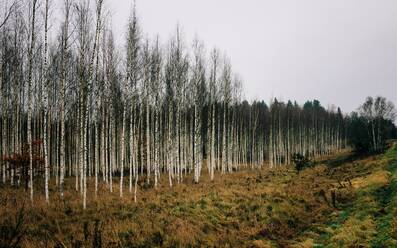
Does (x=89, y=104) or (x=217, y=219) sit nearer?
(x=217, y=219)

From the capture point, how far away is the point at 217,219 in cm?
Result: 1207

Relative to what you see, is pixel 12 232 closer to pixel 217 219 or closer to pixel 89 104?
pixel 217 219

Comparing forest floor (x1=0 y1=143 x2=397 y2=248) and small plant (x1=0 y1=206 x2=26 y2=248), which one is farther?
forest floor (x1=0 y1=143 x2=397 y2=248)

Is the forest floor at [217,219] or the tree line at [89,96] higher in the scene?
the tree line at [89,96]

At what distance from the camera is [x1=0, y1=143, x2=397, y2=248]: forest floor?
8969 millimetres

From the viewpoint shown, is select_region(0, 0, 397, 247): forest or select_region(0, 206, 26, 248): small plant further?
select_region(0, 0, 397, 247): forest

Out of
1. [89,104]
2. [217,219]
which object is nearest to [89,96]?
[89,104]

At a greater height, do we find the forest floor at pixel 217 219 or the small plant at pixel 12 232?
the small plant at pixel 12 232

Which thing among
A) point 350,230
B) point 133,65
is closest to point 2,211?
point 133,65

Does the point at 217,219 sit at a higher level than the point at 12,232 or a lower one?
lower

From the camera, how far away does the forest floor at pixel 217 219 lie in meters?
8.97

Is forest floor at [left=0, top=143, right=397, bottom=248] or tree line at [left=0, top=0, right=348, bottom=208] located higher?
tree line at [left=0, top=0, right=348, bottom=208]

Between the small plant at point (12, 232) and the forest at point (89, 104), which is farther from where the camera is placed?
the forest at point (89, 104)

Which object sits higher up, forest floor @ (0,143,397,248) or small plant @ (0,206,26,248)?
small plant @ (0,206,26,248)
